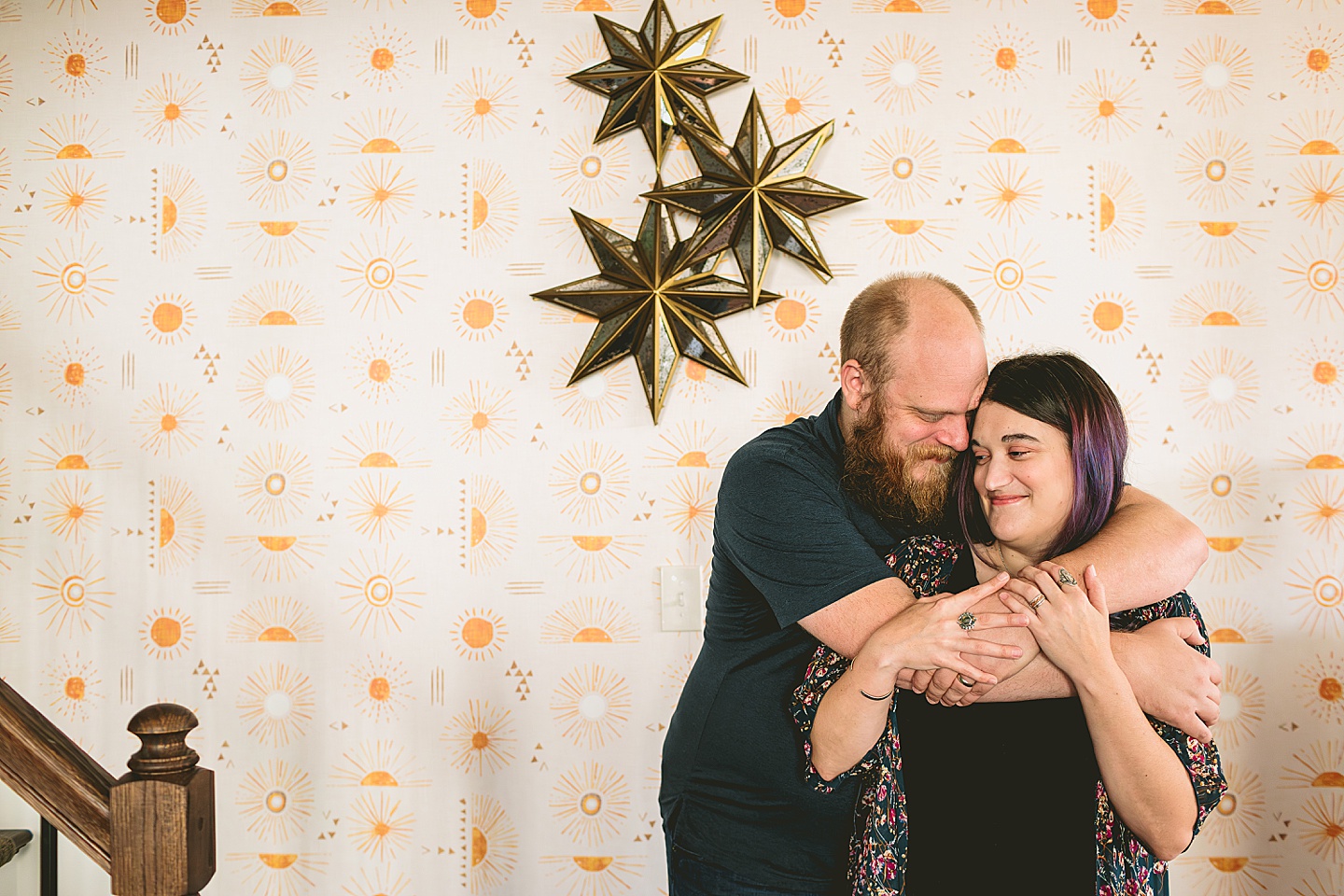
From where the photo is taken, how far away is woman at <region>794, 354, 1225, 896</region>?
1.13 meters

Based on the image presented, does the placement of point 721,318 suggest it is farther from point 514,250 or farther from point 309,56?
point 309,56

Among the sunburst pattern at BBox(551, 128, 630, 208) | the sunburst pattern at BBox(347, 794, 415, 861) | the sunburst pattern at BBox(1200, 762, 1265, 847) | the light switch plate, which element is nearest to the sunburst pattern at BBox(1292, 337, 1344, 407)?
the sunburst pattern at BBox(1200, 762, 1265, 847)

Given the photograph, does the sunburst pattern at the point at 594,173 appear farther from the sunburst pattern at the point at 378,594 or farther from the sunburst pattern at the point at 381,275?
the sunburst pattern at the point at 378,594

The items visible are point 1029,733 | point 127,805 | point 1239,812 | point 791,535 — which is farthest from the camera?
point 1239,812

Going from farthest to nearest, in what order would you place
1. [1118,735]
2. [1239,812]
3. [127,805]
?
[1239,812], [1118,735], [127,805]

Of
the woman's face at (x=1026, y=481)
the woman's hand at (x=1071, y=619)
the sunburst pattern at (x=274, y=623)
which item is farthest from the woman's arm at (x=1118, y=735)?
the sunburst pattern at (x=274, y=623)

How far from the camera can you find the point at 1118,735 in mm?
1104

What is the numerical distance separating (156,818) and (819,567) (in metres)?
0.82

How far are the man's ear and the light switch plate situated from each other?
0.60 metres

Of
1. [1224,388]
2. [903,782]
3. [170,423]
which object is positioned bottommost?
[903,782]

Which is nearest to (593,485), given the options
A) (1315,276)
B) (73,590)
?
(73,590)

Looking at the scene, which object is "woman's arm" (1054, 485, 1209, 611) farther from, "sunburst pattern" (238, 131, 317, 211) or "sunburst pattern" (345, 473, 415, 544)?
"sunburst pattern" (238, 131, 317, 211)

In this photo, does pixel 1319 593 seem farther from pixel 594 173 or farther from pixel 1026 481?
pixel 594 173

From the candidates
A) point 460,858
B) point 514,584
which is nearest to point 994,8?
point 514,584
